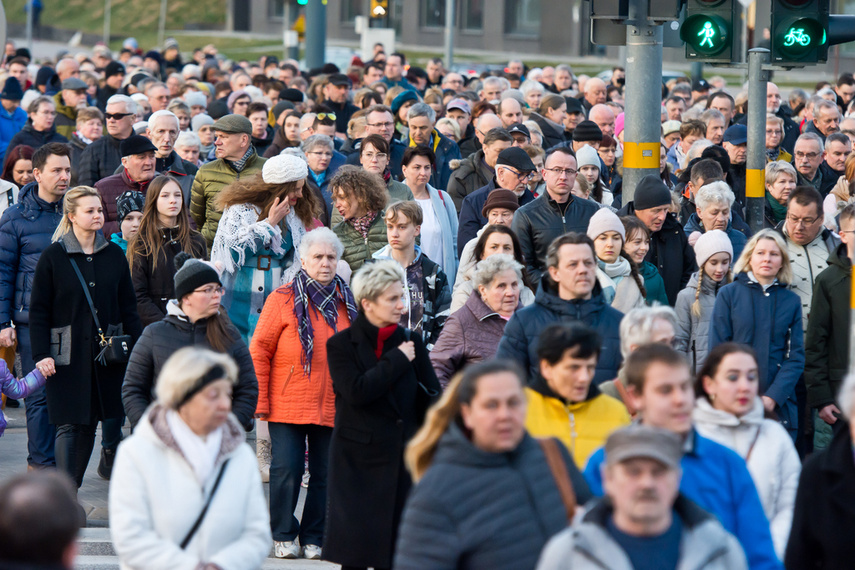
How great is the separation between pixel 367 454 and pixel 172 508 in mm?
1924

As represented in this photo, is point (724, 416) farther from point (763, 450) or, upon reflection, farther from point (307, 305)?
point (307, 305)

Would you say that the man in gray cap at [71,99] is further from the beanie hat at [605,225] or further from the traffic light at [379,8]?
the beanie hat at [605,225]

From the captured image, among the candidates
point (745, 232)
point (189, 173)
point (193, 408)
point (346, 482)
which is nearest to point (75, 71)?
point (189, 173)

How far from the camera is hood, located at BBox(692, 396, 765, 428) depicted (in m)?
5.39

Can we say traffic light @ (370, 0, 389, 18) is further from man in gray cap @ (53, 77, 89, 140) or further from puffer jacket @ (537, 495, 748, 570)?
puffer jacket @ (537, 495, 748, 570)

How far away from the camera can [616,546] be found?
4016mm

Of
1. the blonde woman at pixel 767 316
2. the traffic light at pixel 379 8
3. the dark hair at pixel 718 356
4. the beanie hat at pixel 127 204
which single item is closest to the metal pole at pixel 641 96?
the blonde woman at pixel 767 316

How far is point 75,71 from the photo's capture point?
20.5m

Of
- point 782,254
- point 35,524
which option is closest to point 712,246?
point 782,254

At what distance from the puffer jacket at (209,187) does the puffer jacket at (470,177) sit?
94.9 inches

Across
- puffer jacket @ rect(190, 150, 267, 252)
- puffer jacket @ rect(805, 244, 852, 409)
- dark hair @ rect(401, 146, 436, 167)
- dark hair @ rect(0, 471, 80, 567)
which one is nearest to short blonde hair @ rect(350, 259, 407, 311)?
puffer jacket @ rect(805, 244, 852, 409)

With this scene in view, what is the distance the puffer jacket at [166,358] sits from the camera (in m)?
7.19

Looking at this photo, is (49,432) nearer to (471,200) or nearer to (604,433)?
(471,200)

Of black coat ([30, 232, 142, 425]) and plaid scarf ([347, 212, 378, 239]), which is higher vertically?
plaid scarf ([347, 212, 378, 239])
